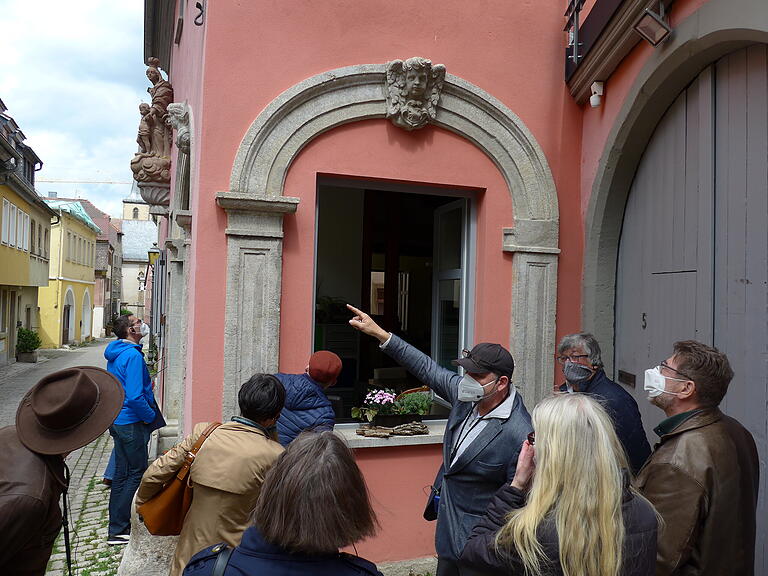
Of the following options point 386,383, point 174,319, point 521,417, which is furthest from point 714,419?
point 174,319

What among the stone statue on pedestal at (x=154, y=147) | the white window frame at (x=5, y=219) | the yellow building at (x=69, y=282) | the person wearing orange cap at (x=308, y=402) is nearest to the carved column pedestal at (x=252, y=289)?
the person wearing orange cap at (x=308, y=402)

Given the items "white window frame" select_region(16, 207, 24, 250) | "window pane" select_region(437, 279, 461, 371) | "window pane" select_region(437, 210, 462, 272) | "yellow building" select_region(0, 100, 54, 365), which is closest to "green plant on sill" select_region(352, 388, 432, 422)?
"window pane" select_region(437, 279, 461, 371)

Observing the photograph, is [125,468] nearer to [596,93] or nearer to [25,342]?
[596,93]

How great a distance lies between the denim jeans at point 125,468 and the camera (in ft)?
17.8

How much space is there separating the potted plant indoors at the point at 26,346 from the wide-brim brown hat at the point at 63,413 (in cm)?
2429

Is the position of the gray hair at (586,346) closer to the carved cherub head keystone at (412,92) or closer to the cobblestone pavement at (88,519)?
the carved cherub head keystone at (412,92)

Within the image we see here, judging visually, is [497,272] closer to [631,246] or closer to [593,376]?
[631,246]

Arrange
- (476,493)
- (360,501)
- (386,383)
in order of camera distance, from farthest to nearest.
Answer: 1. (386,383)
2. (476,493)
3. (360,501)

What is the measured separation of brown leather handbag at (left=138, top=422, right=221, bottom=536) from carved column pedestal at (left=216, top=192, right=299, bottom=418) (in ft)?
5.22

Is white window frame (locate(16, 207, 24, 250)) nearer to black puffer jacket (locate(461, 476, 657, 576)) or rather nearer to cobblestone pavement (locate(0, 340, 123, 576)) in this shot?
cobblestone pavement (locate(0, 340, 123, 576))

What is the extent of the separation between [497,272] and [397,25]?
204 cm

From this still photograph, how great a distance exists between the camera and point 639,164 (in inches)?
179

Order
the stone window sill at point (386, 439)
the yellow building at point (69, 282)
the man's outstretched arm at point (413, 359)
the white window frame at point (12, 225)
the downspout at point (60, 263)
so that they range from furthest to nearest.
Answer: the downspout at point (60, 263), the yellow building at point (69, 282), the white window frame at point (12, 225), the stone window sill at point (386, 439), the man's outstretched arm at point (413, 359)

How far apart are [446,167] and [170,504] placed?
317cm
